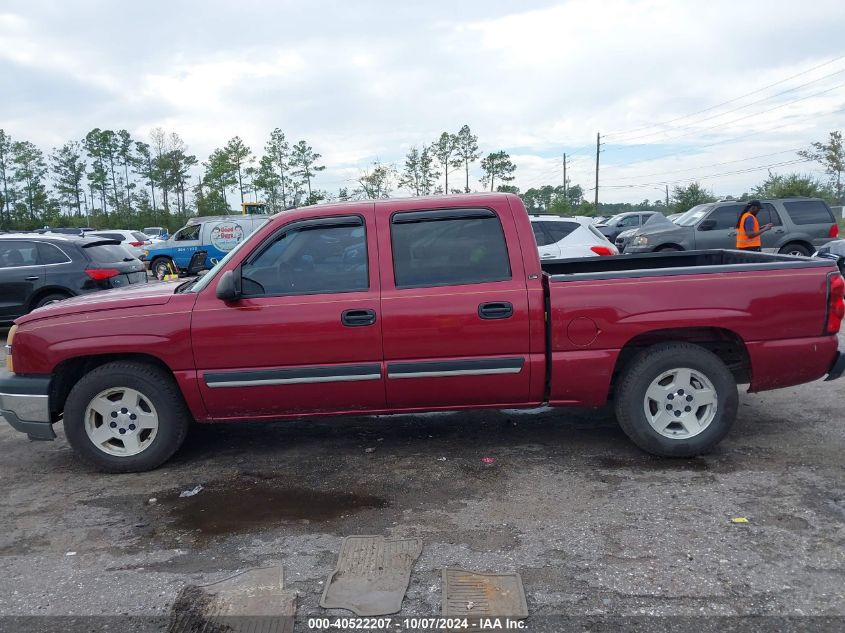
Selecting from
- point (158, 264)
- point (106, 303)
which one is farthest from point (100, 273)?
point (158, 264)

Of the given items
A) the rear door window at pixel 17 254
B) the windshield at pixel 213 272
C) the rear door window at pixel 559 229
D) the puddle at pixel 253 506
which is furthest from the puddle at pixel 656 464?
the rear door window at pixel 17 254

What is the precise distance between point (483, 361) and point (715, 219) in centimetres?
1273

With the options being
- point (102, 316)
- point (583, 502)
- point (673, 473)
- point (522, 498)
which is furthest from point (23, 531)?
point (673, 473)

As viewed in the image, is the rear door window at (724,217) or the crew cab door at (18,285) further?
the rear door window at (724,217)

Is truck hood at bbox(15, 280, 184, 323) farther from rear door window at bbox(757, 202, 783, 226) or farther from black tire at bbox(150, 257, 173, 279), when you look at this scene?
black tire at bbox(150, 257, 173, 279)

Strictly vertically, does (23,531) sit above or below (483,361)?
below

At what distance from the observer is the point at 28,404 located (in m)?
4.83

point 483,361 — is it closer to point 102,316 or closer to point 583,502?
point 583,502

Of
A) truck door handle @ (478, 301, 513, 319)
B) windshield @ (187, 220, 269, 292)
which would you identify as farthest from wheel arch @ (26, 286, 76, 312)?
truck door handle @ (478, 301, 513, 319)

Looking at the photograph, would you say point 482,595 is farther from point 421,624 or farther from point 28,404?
point 28,404

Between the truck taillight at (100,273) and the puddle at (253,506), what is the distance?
7.26m

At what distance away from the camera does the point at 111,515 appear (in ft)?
14.0

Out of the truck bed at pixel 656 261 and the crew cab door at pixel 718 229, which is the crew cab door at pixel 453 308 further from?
the crew cab door at pixel 718 229

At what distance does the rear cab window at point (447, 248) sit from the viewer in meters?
4.71
